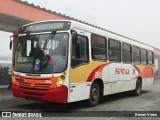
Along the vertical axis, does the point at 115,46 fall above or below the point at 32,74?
above

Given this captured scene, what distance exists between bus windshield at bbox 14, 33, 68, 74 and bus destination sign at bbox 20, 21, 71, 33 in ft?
0.74

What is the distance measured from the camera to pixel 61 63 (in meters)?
9.09

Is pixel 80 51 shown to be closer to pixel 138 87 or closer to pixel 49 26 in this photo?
pixel 49 26

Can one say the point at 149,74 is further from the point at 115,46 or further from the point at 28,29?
the point at 28,29

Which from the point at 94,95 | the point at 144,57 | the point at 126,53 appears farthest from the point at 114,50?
the point at 144,57

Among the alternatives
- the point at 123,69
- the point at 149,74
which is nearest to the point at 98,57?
the point at 123,69

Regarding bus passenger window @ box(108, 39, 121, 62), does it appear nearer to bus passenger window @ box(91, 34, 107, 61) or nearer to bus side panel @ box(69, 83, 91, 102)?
bus passenger window @ box(91, 34, 107, 61)

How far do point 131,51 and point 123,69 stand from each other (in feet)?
5.54

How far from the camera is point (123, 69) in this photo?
1363 centimetres

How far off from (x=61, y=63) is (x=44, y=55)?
664mm

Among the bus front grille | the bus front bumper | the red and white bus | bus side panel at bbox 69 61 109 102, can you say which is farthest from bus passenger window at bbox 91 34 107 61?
the bus front grille

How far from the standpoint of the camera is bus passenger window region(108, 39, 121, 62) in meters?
12.3

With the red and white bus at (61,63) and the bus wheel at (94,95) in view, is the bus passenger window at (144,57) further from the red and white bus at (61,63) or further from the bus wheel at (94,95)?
the bus wheel at (94,95)

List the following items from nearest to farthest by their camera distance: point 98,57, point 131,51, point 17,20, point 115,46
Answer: point 98,57
point 115,46
point 131,51
point 17,20
